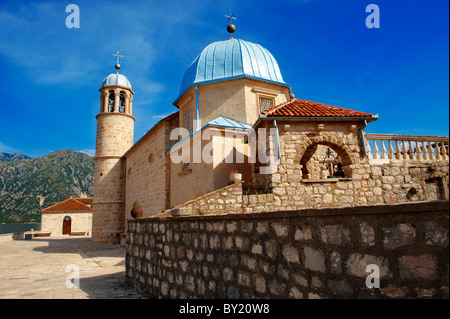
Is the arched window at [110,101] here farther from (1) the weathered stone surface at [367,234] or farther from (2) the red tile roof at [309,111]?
(1) the weathered stone surface at [367,234]

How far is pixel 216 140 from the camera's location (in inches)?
452

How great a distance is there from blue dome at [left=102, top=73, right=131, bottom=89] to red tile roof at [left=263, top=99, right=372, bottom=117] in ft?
56.9

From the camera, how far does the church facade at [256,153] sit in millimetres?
8750

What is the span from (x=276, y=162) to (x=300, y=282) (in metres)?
6.35

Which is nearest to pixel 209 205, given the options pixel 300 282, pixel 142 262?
pixel 142 262

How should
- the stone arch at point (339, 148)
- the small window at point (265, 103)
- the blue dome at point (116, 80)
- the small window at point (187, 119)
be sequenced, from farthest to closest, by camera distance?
the blue dome at point (116, 80), the small window at point (187, 119), the small window at point (265, 103), the stone arch at point (339, 148)

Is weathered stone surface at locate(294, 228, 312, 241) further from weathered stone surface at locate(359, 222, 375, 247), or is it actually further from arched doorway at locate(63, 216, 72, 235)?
arched doorway at locate(63, 216, 72, 235)

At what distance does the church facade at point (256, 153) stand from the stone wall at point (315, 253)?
5.97ft

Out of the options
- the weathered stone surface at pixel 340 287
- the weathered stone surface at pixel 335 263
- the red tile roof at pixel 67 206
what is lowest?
the weathered stone surface at pixel 340 287

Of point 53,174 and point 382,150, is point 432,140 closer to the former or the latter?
point 382,150

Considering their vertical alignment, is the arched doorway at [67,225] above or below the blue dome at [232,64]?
below

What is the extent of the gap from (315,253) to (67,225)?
41.1 metres

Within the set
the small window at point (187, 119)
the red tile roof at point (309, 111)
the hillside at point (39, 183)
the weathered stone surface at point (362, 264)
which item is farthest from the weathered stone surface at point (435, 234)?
the hillside at point (39, 183)

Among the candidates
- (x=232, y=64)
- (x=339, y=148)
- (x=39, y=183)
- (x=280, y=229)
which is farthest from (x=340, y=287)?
(x=39, y=183)
